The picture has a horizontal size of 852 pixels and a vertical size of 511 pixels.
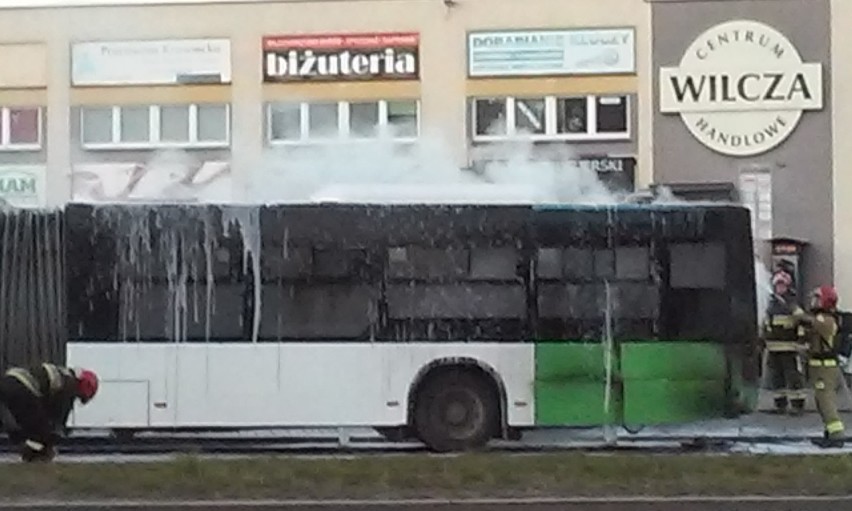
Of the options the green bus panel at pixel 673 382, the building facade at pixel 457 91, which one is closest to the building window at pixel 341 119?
the building facade at pixel 457 91

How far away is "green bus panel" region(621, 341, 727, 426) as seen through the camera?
1719 centimetres

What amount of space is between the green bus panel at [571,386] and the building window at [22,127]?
21.4 metres

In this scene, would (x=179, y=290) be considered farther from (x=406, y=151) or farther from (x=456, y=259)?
(x=406, y=151)

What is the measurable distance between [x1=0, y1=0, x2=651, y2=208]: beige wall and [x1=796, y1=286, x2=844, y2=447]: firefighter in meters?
16.9

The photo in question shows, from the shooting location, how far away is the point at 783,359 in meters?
21.9

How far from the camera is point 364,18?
3525 cm

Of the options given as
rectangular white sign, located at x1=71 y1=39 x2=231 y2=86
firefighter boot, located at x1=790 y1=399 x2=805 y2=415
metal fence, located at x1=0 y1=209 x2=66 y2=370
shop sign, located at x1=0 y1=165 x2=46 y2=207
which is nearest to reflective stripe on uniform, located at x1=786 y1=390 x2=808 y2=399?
firefighter boot, located at x1=790 y1=399 x2=805 y2=415

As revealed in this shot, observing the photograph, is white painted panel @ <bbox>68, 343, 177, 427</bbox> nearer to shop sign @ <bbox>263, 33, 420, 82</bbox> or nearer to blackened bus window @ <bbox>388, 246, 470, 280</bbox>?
blackened bus window @ <bbox>388, 246, 470, 280</bbox>

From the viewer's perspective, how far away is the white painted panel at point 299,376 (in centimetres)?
1728

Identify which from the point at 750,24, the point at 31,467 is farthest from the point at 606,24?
the point at 31,467

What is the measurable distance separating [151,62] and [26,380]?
23.0m

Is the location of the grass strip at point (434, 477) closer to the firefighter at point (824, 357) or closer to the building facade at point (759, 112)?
the firefighter at point (824, 357)

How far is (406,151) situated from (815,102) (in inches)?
556

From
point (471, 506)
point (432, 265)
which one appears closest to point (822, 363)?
point (432, 265)
